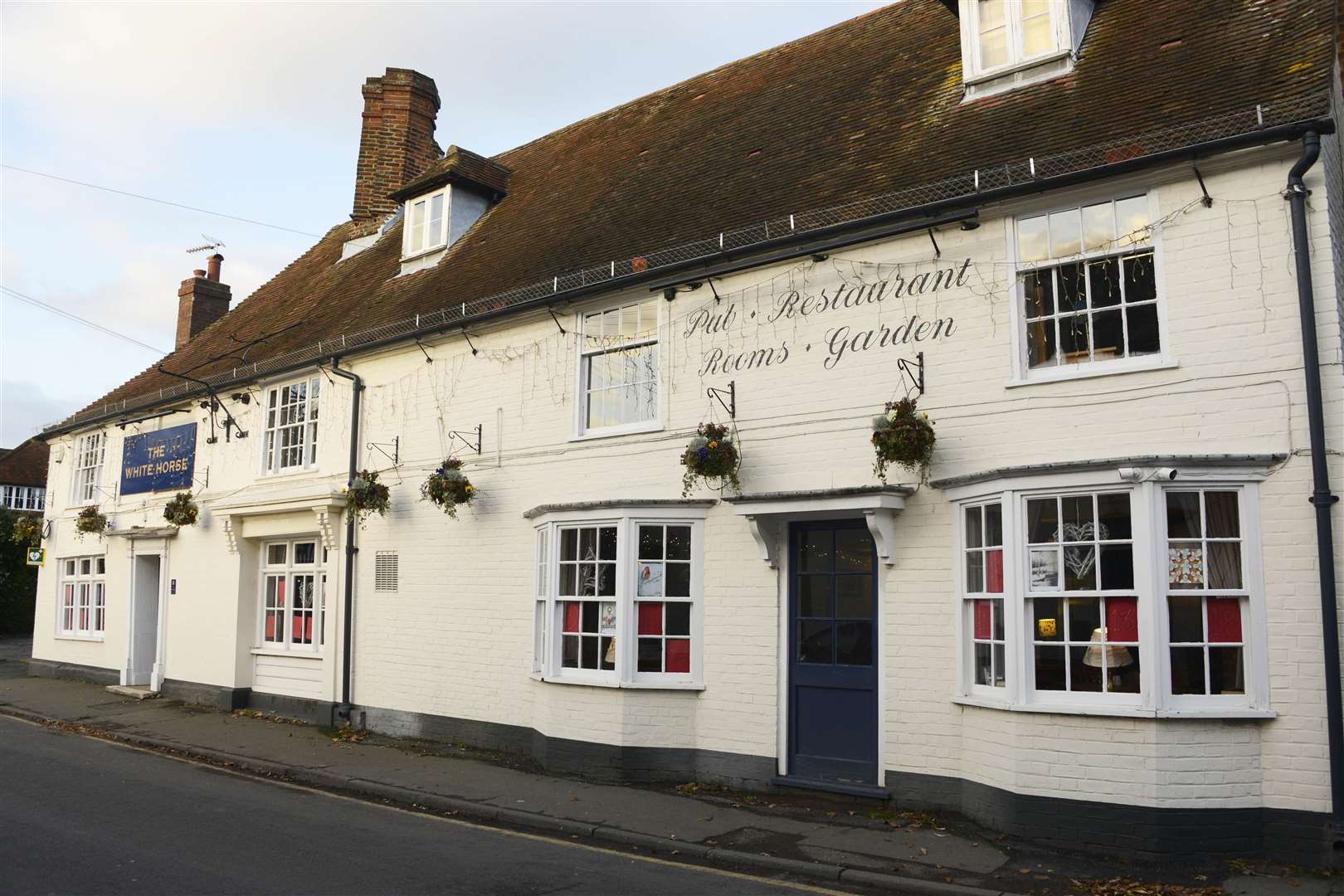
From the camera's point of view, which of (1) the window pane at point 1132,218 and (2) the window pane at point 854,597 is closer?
(1) the window pane at point 1132,218

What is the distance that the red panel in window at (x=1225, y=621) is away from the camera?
8.29 m

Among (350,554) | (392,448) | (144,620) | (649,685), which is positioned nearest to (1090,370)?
(649,685)

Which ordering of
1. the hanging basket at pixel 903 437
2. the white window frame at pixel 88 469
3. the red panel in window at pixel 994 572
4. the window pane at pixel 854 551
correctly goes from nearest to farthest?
the red panel in window at pixel 994 572, the hanging basket at pixel 903 437, the window pane at pixel 854 551, the white window frame at pixel 88 469

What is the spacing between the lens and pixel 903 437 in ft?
31.5

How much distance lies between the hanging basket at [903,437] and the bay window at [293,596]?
10104 millimetres

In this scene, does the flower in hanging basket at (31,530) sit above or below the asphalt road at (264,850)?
above

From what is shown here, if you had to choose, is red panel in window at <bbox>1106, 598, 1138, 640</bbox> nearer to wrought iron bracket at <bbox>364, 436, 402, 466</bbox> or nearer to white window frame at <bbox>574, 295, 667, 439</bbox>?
white window frame at <bbox>574, 295, 667, 439</bbox>

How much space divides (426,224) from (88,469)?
1132 centimetres

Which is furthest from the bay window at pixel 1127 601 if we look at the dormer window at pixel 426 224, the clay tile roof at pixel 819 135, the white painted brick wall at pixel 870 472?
the dormer window at pixel 426 224

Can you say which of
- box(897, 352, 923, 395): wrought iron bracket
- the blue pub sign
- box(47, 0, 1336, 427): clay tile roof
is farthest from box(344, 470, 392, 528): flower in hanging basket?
box(897, 352, 923, 395): wrought iron bracket

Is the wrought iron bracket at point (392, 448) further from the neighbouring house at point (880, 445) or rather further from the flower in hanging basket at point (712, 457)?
the flower in hanging basket at point (712, 457)

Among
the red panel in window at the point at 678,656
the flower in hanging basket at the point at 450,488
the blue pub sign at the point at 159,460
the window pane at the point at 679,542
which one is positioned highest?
the blue pub sign at the point at 159,460

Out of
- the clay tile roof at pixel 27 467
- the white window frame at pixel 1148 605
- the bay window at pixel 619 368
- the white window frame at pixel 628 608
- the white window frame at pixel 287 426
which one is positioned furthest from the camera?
the clay tile roof at pixel 27 467

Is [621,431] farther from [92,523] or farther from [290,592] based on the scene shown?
[92,523]
